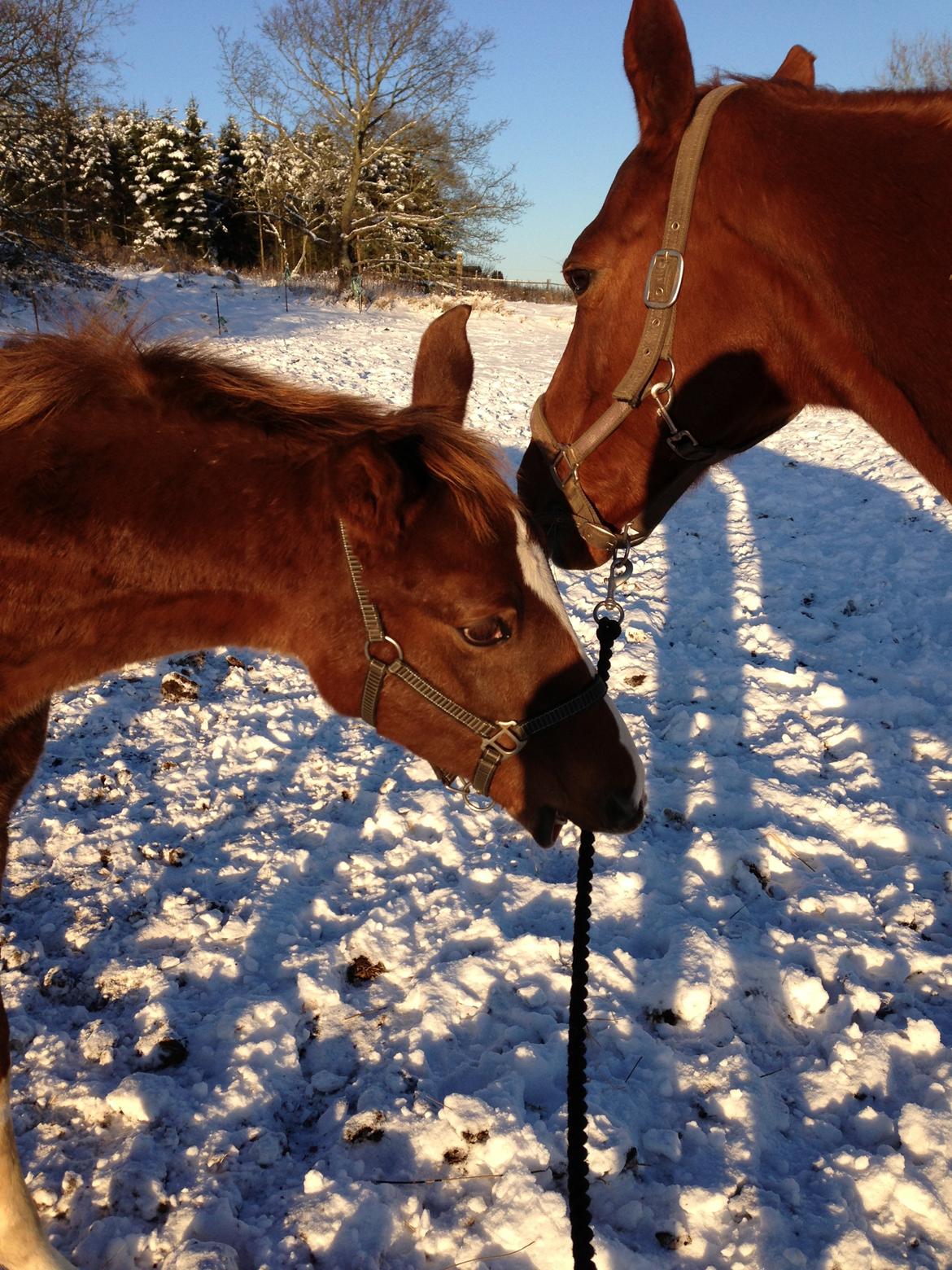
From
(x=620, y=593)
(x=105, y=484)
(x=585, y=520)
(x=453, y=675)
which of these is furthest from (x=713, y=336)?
(x=620, y=593)

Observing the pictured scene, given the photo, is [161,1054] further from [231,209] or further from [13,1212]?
[231,209]

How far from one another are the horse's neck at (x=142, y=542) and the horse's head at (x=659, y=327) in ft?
3.31

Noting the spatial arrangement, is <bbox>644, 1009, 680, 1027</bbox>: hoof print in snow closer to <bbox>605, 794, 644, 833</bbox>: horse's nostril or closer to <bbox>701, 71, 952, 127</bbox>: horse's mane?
<bbox>605, 794, 644, 833</bbox>: horse's nostril

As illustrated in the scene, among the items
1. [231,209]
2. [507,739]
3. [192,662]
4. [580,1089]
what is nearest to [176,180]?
[231,209]

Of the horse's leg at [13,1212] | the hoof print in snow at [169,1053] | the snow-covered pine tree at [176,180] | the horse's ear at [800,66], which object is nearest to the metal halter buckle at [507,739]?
the horse's leg at [13,1212]

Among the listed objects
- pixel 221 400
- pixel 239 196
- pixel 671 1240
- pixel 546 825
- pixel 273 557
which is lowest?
pixel 671 1240

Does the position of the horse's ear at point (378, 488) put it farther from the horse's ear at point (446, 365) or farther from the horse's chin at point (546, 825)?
the horse's chin at point (546, 825)

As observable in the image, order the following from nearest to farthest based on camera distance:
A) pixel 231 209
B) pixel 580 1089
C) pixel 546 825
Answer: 1. pixel 580 1089
2. pixel 546 825
3. pixel 231 209

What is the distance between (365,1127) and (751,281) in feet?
8.42

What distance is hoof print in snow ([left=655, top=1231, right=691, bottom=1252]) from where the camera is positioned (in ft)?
6.56

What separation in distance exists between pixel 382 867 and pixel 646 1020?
1238 mm

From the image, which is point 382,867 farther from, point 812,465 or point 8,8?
point 8,8

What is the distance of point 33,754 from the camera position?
2.15 metres

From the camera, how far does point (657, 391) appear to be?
2166 mm
